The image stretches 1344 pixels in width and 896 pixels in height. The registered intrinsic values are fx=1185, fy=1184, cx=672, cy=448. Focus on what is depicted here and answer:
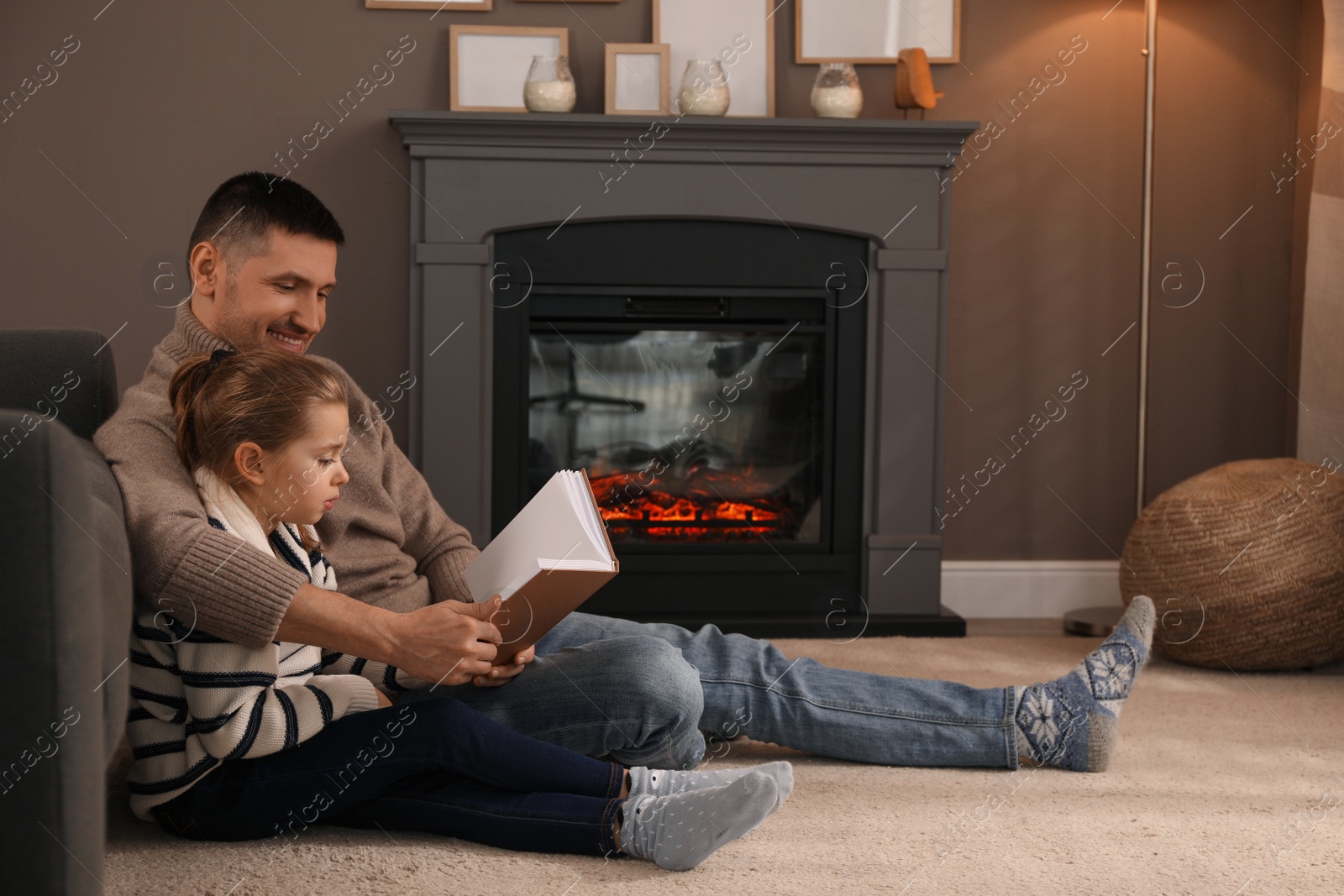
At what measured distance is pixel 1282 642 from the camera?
7.39 ft

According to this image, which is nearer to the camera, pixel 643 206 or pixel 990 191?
pixel 643 206

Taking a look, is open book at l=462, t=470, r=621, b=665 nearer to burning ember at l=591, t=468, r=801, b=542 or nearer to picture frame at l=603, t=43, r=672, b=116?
burning ember at l=591, t=468, r=801, b=542

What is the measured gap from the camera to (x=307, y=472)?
1.24m

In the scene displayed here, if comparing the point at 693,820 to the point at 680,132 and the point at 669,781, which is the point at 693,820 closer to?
the point at 669,781

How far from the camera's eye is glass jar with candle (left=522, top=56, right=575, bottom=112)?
103 inches

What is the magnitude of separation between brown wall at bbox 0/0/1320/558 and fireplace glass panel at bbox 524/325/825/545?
0.38 metres

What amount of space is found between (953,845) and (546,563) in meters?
0.59

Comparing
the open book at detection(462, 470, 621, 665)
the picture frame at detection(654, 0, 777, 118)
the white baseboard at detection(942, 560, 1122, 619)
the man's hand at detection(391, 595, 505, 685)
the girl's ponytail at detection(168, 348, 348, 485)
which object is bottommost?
the white baseboard at detection(942, 560, 1122, 619)

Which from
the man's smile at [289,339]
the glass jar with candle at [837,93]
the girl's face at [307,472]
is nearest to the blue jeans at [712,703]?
the girl's face at [307,472]

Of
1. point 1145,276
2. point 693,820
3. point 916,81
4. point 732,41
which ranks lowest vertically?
point 693,820

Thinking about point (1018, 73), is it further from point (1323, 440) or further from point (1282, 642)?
point (1282, 642)

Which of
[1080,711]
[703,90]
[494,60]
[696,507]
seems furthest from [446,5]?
[1080,711]

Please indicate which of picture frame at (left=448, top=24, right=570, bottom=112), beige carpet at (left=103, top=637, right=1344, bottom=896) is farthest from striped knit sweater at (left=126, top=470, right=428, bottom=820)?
picture frame at (left=448, top=24, right=570, bottom=112)

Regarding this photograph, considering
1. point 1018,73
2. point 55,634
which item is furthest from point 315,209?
point 1018,73
